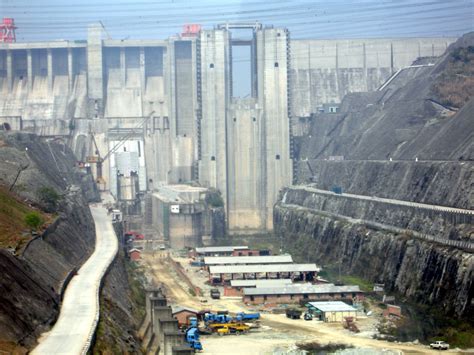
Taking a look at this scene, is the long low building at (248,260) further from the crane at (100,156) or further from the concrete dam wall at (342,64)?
the concrete dam wall at (342,64)

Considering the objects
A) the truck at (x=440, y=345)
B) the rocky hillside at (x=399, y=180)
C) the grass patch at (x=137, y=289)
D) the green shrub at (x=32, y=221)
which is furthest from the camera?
the rocky hillside at (x=399, y=180)

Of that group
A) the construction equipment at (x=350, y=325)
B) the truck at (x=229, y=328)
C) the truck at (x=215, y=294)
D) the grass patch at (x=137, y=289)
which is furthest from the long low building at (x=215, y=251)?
the truck at (x=229, y=328)

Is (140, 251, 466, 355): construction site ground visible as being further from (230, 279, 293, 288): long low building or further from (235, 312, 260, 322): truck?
(230, 279, 293, 288): long low building

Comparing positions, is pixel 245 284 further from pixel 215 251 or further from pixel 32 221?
pixel 32 221

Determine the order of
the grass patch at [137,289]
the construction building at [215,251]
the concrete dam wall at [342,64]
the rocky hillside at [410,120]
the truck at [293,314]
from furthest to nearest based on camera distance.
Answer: the concrete dam wall at [342,64]
the construction building at [215,251]
the rocky hillside at [410,120]
the truck at [293,314]
the grass patch at [137,289]

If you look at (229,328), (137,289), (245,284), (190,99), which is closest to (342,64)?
(190,99)

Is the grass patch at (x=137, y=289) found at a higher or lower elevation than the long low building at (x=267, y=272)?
higher
